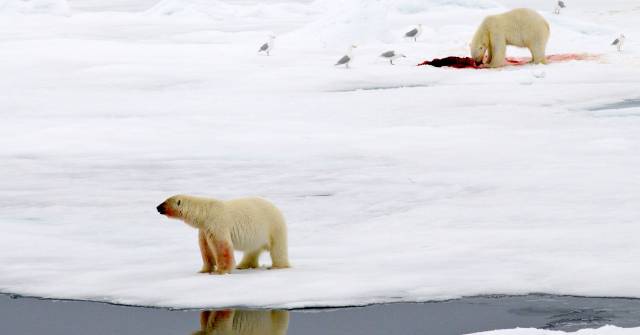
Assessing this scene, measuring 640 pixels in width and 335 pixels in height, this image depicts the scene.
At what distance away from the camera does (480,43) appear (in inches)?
619

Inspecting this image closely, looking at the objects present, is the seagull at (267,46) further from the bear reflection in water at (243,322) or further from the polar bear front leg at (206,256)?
the bear reflection in water at (243,322)

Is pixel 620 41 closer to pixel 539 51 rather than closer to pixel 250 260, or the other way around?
pixel 539 51

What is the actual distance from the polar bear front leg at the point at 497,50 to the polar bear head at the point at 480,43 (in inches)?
4.1

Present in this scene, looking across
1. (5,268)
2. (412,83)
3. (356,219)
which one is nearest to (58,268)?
(5,268)

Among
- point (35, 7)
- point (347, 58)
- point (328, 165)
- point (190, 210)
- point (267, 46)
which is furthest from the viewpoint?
point (35, 7)

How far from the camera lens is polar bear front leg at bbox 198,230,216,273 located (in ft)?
20.1

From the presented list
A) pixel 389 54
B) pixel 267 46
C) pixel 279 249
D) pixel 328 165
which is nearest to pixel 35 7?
pixel 267 46

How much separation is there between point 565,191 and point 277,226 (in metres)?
3.19

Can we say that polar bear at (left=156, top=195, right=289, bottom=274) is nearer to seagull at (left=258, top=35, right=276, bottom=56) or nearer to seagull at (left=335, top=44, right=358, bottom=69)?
seagull at (left=335, top=44, right=358, bottom=69)

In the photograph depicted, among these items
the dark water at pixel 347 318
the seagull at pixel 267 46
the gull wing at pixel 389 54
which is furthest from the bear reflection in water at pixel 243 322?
the seagull at pixel 267 46

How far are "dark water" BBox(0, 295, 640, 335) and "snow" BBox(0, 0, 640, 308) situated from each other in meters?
0.11

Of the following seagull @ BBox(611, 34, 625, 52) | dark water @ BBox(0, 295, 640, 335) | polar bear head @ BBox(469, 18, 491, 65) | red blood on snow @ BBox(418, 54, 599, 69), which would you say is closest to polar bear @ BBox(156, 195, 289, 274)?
dark water @ BBox(0, 295, 640, 335)

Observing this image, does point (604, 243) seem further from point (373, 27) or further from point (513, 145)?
point (373, 27)

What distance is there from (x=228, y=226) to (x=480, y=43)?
33.5 feet
